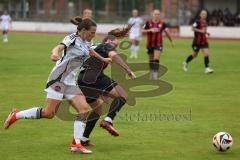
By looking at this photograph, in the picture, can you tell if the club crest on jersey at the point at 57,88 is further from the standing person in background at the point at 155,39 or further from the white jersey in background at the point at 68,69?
the standing person in background at the point at 155,39

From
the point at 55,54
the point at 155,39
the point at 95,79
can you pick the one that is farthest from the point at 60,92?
the point at 155,39

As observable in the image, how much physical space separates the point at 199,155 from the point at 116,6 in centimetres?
5759

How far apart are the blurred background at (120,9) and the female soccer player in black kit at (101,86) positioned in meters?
47.0

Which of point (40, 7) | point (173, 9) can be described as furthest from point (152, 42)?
point (40, 7)

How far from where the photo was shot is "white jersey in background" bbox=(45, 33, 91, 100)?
1062 centimetres

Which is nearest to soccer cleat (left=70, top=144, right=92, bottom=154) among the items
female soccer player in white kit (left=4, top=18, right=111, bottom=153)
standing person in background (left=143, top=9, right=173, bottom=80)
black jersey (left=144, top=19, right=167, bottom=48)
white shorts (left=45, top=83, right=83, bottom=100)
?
female soccer player in white kit (left=4, top=18, right=111, bottom=153)

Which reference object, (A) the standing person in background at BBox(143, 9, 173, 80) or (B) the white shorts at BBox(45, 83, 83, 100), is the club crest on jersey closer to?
(B) the white shorts at BBox(45, 83, 83, 100)

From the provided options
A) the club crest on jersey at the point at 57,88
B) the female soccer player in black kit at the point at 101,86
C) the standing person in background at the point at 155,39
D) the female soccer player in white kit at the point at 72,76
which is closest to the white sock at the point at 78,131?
the female soccer player in white kit at the point at 72,76

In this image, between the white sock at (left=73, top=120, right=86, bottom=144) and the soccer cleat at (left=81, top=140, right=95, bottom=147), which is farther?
the soccer cleat at (left=81, top=140, right=95, bottom=147)

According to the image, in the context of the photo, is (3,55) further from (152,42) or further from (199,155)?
(199,155)

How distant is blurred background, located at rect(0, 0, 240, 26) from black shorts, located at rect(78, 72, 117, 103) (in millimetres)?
47184

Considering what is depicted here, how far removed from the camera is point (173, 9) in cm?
6450

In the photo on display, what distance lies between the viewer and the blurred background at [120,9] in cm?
6165

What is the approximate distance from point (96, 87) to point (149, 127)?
2.44 m
